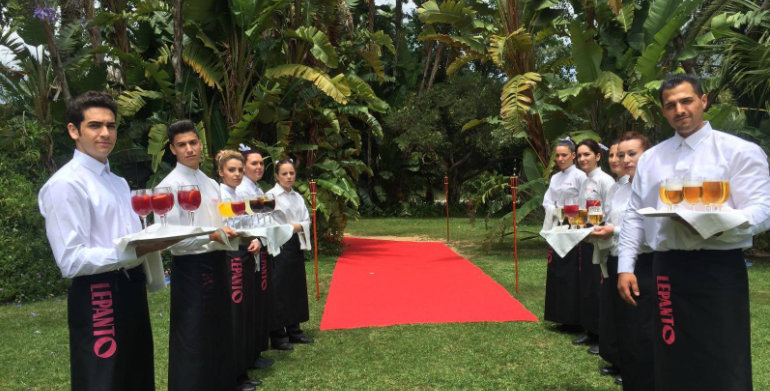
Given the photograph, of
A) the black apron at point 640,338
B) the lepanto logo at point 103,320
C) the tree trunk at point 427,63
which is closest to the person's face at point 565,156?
the black apron at point 640,338

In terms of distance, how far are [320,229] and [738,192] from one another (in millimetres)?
10919

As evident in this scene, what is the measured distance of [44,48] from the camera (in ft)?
32.9

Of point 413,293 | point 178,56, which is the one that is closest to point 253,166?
point 413,293

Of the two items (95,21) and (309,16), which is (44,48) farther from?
(309,16)

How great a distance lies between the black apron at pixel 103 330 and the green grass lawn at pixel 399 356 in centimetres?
215

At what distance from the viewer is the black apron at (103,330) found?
276cm

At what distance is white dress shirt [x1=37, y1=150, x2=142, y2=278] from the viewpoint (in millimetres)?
2609

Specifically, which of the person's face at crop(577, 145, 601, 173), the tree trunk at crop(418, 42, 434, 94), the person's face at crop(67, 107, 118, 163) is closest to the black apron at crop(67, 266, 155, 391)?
the person's face at crop(67, 107, 118, 163)

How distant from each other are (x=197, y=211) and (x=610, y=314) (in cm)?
331

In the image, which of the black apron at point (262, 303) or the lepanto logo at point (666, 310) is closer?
the lepanto logo at point (666, 310)

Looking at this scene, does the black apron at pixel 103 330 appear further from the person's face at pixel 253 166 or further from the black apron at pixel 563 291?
the black apron at pixel 563 291

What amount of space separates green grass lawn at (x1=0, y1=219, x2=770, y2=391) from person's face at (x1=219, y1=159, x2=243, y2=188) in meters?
1.72

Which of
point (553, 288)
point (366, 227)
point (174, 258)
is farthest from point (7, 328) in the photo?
point (366, 227)

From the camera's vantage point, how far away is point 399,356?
565cm
